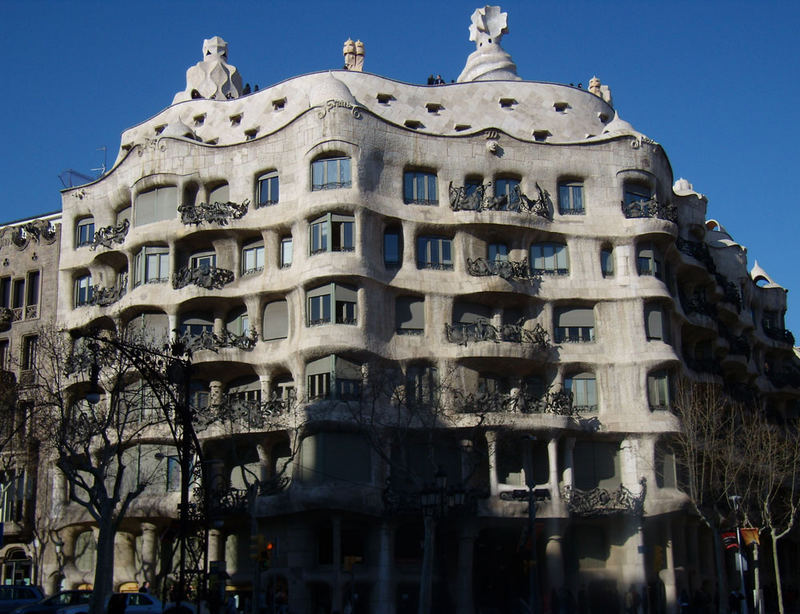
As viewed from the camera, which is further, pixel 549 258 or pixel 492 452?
pixel 549 258

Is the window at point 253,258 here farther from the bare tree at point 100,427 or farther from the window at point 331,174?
the bare tree at point 100,427

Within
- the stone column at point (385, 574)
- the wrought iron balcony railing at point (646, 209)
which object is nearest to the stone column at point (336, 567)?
the stone column at point (385, 574)

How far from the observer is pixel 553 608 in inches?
1871

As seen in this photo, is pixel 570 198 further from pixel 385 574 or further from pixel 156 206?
pixel 385 574

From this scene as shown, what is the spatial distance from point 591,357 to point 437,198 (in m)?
9.90

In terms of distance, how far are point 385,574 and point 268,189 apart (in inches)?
701

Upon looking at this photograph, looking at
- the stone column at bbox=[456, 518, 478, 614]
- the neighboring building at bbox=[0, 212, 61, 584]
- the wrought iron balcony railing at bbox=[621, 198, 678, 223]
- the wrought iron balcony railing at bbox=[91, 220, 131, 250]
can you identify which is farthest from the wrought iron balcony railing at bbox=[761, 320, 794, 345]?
the neighboring building at bbox=[0, 212, 61, 584]

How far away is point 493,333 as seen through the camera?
50.2 meters

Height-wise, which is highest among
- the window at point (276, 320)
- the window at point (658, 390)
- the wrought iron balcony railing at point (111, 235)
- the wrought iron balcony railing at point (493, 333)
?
the wrought iron balcony railing at point (111, 235)

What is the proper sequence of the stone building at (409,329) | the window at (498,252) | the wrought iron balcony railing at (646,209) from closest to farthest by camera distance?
the stone building at (409,329), the window at (498,252), the wrought iron balcony railing at (646,209)

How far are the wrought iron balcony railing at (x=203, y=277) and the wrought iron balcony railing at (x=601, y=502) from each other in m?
17.3

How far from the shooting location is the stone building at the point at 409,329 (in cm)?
4747

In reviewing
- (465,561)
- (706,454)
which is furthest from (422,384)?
(706,454)

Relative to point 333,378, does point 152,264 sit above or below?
above
